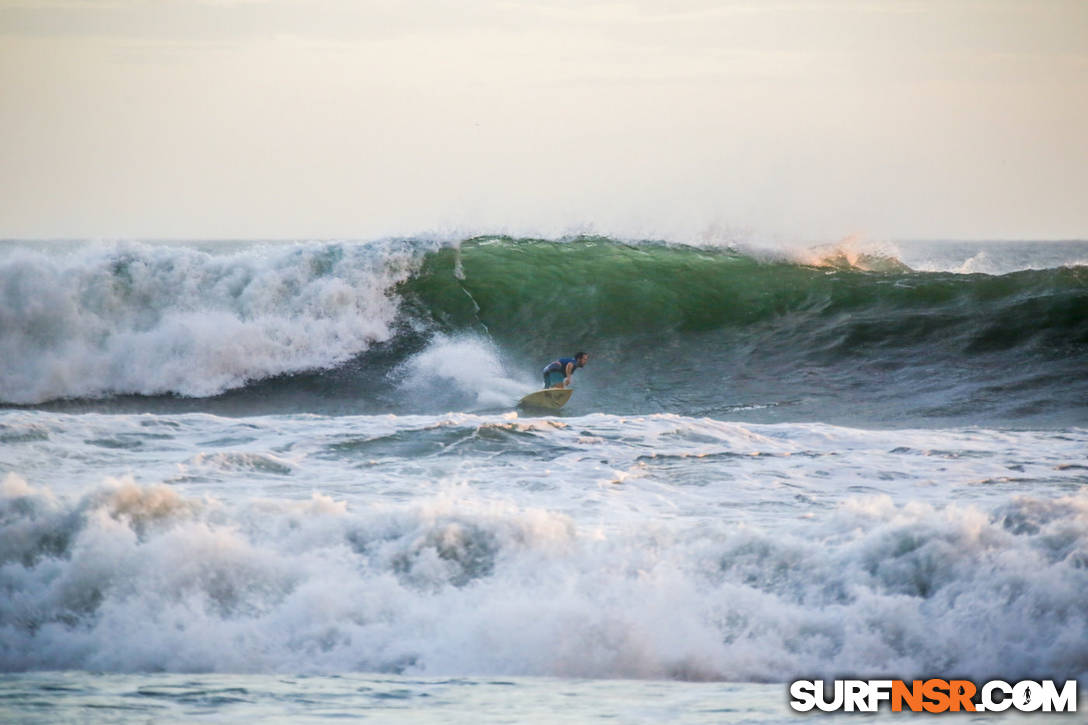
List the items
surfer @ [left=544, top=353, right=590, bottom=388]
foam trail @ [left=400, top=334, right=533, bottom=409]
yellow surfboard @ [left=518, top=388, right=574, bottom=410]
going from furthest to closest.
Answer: foam trail @ [left=400, top=334, right=533, bottom=409]
surfer @ [left=544, top=353, right=590, bottom=388]
yellow surfboard @ [left=518, top=388, right=574, bottom=410]

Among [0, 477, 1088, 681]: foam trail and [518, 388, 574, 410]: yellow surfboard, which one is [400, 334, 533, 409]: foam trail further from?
[0, 477, 1088, 681]: foam trail

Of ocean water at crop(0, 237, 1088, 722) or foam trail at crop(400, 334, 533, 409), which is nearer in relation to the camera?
ocean water at crop(0, 237, 1088, 722)

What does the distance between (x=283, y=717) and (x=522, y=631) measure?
178 centimetres

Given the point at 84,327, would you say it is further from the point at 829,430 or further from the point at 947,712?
the point at 947,712

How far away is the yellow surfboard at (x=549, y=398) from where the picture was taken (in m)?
14.4

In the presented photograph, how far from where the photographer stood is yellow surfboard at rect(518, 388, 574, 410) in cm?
1445

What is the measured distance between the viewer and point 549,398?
14.5m

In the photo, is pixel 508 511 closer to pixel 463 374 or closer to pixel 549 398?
pixel 549 398

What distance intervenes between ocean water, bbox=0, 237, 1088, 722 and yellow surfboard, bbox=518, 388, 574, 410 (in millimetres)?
716

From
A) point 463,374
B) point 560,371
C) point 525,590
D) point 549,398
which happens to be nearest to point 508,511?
point 525,590

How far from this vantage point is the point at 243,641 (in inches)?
279

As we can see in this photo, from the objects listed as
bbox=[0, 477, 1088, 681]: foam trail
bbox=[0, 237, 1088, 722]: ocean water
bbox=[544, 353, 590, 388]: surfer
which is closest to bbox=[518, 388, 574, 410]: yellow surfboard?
bbox=[544, 353, 590, 388]: surfer

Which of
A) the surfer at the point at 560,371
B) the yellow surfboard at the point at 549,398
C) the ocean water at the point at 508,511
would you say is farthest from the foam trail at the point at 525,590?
the surfer at the point at 560,371

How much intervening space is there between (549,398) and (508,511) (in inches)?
238
